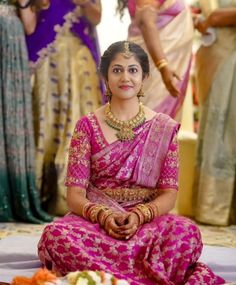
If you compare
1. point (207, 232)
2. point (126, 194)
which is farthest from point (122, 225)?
point (207, 232)

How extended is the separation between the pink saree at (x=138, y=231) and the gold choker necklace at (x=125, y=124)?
3 centimetres

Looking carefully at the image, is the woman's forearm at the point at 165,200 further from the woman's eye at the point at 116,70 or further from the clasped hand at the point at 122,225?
the woman's eye at the point at 116,70

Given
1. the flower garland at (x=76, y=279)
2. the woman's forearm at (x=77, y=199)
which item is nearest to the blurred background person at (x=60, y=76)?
the woman's forearm at (x=77, y=199)

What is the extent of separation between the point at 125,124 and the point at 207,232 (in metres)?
1.73

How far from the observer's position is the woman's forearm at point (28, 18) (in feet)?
14.7

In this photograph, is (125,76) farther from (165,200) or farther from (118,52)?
(165,200)

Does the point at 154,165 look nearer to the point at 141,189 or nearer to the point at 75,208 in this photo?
the point at 141,189

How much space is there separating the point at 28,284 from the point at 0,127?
7.14 ft

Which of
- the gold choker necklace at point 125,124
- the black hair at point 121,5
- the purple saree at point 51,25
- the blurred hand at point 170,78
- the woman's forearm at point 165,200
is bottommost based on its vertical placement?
the woman's forearm at point 165,200

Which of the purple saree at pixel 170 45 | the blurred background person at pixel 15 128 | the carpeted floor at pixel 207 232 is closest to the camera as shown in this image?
the carpeted floor at pixel 207 232

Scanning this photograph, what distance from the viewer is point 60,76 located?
4.67m

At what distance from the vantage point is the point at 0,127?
446 centimetres

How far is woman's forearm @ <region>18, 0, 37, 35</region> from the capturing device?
447 centimetres

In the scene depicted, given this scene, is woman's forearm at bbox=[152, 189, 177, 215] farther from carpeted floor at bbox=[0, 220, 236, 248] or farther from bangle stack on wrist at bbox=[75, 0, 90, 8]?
bangle stack on wrist at bbox=[75, 0, 90, 8]
